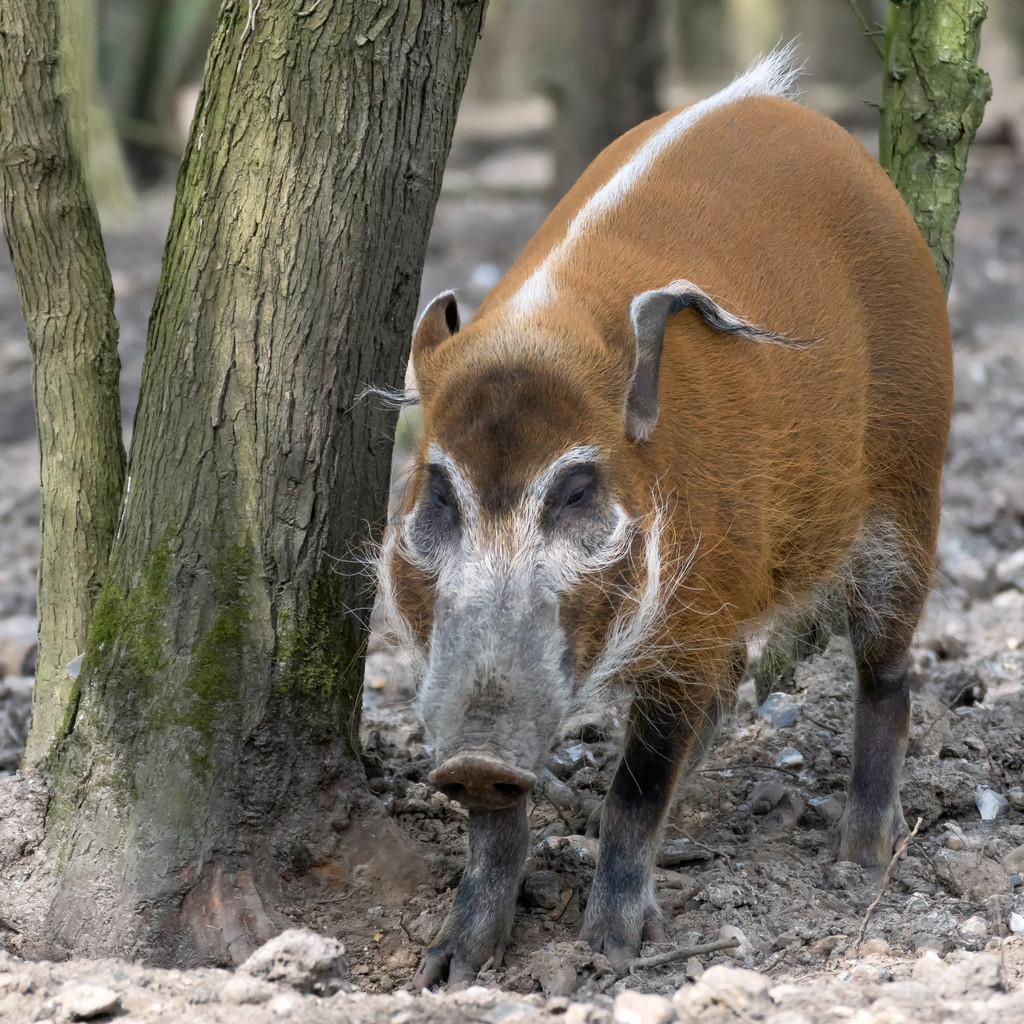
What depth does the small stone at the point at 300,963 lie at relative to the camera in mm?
2625

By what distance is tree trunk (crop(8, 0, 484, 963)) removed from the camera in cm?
313

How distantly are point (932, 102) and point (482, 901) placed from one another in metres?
2.70

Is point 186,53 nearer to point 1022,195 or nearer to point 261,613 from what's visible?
point 1022,195

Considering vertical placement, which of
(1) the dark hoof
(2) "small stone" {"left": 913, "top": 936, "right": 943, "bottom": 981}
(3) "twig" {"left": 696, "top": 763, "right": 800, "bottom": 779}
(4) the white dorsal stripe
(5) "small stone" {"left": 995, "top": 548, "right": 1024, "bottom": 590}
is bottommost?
(1) the dark hoof

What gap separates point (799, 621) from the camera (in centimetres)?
411

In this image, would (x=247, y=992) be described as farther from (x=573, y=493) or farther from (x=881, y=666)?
(x=881, y=666)

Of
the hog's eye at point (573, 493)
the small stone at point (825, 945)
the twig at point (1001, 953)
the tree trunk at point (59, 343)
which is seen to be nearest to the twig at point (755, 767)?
the twig at point (1001, 953)

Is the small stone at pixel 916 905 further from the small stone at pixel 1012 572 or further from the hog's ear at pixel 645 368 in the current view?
the small stone at pixel 1012 572

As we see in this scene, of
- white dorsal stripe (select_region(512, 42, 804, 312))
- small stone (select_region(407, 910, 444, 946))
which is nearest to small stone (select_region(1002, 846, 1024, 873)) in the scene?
small stone (select_region(407, 910, 444, 946))

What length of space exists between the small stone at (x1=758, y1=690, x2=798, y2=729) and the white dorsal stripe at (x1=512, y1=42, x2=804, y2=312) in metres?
1.83

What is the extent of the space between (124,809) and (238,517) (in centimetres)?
72

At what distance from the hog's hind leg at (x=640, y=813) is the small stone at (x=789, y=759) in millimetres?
920

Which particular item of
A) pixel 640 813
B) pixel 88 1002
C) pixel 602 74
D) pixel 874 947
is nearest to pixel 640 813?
pixel 640 813

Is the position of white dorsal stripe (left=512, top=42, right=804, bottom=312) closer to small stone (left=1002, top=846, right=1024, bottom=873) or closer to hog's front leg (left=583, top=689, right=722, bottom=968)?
hog's front leg (left=583, top=689, right=722, bottom=968)
